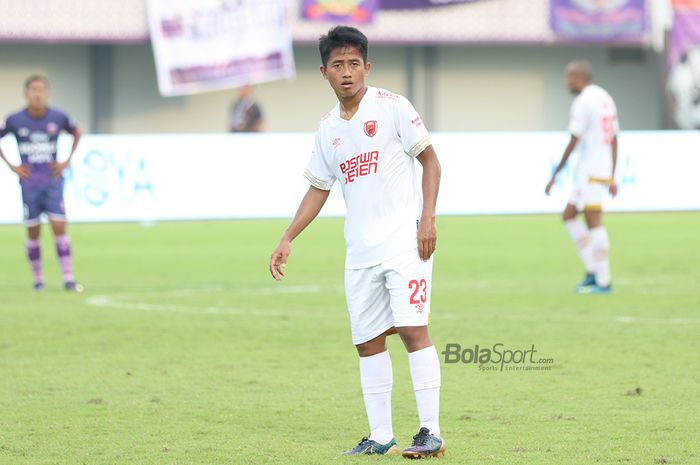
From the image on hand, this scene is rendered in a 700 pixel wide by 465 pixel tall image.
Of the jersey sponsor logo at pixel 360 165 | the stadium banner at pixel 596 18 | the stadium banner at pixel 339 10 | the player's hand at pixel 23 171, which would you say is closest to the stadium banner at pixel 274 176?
the player's hand at pixel 23 171

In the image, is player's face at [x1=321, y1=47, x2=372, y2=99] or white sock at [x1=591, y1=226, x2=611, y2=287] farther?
white sock at [x1=591, y1=226, x2=611, y2=287]

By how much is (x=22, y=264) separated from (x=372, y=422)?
12704 millimetres

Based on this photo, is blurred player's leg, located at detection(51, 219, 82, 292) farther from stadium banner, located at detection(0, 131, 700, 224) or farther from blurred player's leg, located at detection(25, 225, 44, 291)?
stadium banner, located at detection(0, 131, 700, 224)

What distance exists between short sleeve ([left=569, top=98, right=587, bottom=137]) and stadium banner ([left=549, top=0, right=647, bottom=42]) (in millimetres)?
22120

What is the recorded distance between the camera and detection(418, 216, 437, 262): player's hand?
702 cm

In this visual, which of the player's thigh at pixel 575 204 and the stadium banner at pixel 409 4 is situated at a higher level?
the stadium banner at pixel 409 4

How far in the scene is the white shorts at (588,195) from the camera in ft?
51.5

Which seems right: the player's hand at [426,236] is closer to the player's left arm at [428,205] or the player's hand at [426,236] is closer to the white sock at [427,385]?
the player's left arm at [428,205]

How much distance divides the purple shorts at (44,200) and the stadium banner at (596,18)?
23.5 meters

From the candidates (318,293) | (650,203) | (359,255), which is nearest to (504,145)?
(650,203)

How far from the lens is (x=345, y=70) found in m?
6.96

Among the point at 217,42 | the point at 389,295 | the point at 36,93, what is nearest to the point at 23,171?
the point at 36,93

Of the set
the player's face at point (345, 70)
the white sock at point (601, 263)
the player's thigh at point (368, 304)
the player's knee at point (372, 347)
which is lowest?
the white sock at point (601, 263)

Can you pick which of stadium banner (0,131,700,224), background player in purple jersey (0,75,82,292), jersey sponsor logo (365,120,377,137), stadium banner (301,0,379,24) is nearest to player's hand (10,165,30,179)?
background player in purple jersey (0,75,82,292)
